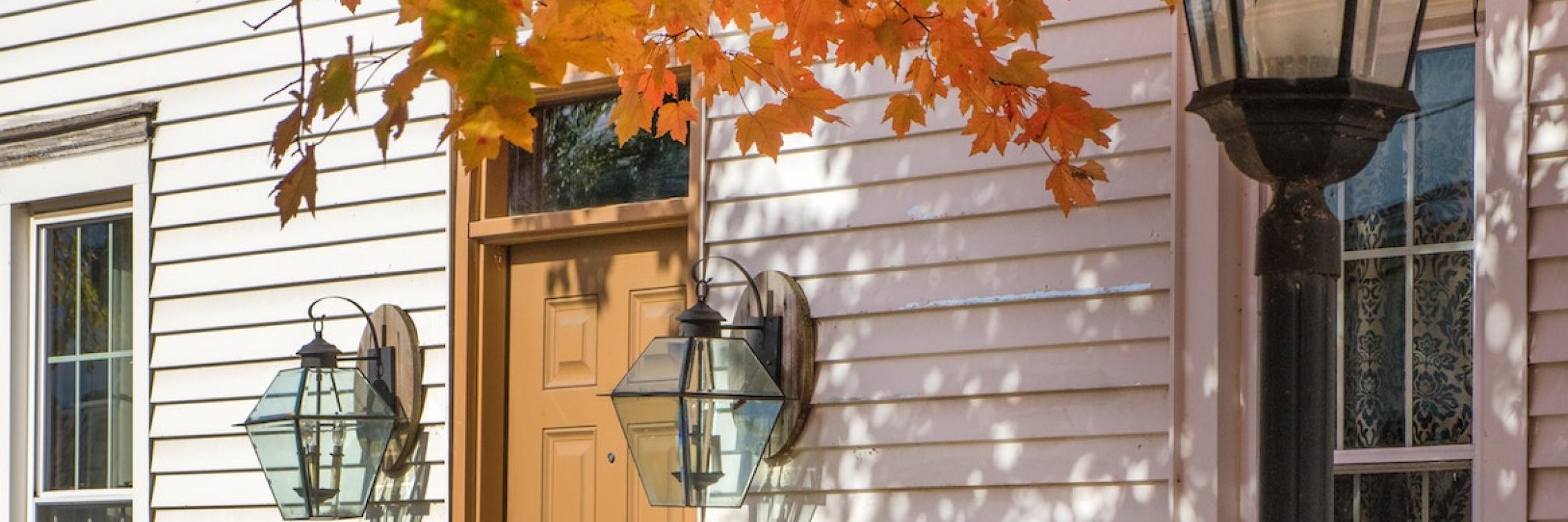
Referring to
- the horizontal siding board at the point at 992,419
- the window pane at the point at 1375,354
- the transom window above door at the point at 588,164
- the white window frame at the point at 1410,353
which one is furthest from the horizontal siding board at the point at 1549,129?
the transom window above door at the point at 588,164

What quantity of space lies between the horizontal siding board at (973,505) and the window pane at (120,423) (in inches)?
135

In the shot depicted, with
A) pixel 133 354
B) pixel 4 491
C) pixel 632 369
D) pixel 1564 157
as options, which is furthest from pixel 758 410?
pixel 4 491

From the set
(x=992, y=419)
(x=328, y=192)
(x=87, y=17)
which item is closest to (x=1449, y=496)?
(x=992, y=419)

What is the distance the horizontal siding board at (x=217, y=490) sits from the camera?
27.8 feet

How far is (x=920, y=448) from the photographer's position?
650cm

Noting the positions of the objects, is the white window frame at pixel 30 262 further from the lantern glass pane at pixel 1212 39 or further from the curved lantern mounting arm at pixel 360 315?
the lantern glass pane at pixel 1212 39

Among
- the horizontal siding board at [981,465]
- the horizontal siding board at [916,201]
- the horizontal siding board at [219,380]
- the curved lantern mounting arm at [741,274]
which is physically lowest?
the horizontal siding board at [981,465]

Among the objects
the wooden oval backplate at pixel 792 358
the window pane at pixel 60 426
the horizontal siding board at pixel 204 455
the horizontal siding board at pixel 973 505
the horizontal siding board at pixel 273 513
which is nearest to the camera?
the horizontal siding board at pixel 973 505

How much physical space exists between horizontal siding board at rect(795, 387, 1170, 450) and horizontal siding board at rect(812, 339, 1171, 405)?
0.09 ft

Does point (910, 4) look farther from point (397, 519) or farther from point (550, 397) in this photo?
point (397, 519)

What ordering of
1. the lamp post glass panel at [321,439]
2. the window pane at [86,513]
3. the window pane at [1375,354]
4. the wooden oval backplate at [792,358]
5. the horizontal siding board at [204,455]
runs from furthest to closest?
the window pane at [86,513]
the horizontal siding board at [204,455]
the lamp post glass panel at [321,439]
the wooden oval backplate at [792,358]
the window pane at [1375,354]

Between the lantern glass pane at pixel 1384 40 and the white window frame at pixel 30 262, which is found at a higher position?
the lantern glass pane at pixel 1384 40

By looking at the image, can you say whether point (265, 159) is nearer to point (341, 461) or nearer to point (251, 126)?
Result: point (251, 126)

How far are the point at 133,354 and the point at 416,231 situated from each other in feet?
6.11
